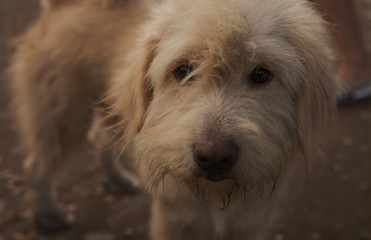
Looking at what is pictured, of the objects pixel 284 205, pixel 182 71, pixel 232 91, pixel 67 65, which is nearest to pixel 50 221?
pixel 67 65

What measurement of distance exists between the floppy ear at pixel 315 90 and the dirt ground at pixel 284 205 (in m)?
0.91

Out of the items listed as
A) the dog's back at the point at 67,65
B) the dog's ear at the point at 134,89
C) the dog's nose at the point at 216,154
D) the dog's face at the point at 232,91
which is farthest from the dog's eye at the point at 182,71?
the dog's back at the point at 67,65

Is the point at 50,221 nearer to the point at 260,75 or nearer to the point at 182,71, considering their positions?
the point at 182,71

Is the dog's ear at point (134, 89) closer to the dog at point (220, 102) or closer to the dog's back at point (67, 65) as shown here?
the dog at point (220, 102)

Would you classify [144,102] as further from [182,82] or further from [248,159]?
[248,159]

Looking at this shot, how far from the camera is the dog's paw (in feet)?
10.5

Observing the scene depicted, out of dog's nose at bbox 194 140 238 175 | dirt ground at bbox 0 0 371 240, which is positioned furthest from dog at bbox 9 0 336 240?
dirt ground at bbox 0 0 371 240

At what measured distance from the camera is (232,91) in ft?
6.28

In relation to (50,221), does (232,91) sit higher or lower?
higher

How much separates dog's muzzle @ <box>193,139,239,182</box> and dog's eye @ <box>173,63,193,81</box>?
319 mm

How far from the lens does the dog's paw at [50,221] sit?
10.5 feet

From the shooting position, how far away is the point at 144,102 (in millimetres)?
2174

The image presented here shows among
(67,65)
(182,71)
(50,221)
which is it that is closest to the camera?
(182,71)

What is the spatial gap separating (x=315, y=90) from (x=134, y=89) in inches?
26.6
